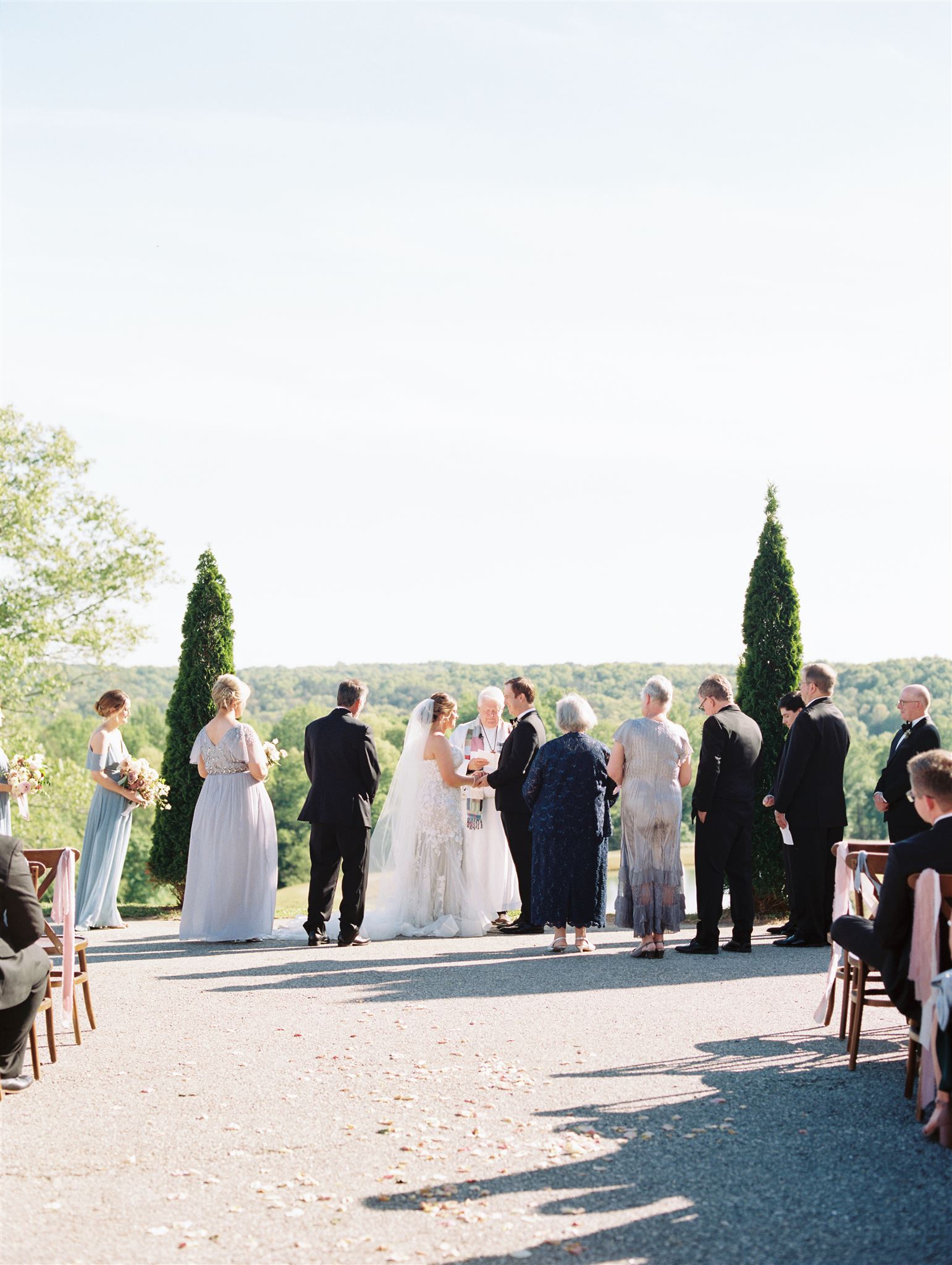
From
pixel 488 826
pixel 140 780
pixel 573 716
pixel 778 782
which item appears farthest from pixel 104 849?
pixel 778 782

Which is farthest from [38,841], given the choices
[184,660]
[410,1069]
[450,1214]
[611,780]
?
[450,1214]

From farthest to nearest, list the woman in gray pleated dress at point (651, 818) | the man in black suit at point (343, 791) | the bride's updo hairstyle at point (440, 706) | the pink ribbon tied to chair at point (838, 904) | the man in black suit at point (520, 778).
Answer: the bride's updo hairstyle at point (440, 706) < the man in black suit at point (520, 778) < the man in black suit at point (343, 791) < the woman in gray pleated dress at point (651, 818) < the pink ribbon tied to chair at point (838, 904)

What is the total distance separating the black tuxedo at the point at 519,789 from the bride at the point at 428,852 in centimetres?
43

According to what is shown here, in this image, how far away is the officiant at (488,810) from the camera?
1226 centimetres

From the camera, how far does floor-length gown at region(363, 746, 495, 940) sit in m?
11.8

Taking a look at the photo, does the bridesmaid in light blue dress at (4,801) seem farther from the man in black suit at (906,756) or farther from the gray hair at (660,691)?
the man in black suit at (906,756)

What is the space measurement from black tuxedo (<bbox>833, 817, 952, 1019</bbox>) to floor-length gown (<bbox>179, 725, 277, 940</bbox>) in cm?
641

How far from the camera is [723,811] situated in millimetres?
10000

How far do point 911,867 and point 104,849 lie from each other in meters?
8.91

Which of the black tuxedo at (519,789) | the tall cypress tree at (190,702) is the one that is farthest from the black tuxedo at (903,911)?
the tall cypress tree at (190,702)

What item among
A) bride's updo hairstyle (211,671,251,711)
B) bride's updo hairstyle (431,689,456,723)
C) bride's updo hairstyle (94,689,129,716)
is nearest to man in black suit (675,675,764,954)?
bride's updo hairstyle (431,689,456,723)

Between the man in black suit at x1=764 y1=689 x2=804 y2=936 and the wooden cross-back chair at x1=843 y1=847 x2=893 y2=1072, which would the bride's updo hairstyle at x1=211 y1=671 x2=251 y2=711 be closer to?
the man in black suit at x1=764 y1=689 x2=804 y2=936

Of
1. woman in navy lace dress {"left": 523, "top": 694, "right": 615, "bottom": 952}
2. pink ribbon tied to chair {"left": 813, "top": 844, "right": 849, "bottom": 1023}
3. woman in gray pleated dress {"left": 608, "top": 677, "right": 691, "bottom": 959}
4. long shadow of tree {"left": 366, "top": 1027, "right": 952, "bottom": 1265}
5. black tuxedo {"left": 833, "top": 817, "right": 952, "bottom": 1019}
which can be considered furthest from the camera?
woman in navy lace dress {"left": 523, "top": 694, "right": 615, "bottom": 952}

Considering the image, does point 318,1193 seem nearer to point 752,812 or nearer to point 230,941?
point 752,812
